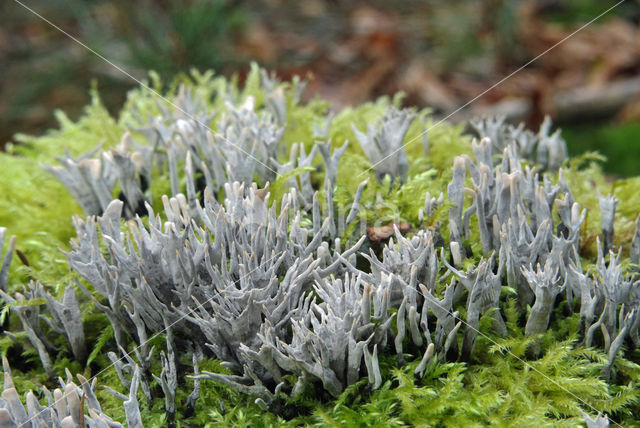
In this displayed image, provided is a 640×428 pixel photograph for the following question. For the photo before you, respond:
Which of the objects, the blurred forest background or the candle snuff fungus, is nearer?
the candle snuff fungus

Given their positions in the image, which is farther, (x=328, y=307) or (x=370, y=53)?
(x=370, y=53)

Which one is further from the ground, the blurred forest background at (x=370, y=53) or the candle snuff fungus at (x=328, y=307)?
the blurred forest background at (x=370, y=53)

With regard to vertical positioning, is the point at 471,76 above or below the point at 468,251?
above

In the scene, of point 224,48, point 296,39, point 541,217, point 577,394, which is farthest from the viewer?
point 296,39

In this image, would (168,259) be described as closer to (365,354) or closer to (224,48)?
(365,354)

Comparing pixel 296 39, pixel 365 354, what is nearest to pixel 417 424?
pixel 365 354

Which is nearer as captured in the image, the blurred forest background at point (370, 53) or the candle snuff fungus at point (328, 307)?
the candle snuff fungus at point (328, 307)

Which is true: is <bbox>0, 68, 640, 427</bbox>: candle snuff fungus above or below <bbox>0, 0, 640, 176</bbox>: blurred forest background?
below

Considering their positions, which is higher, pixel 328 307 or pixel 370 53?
pixel 370 53
